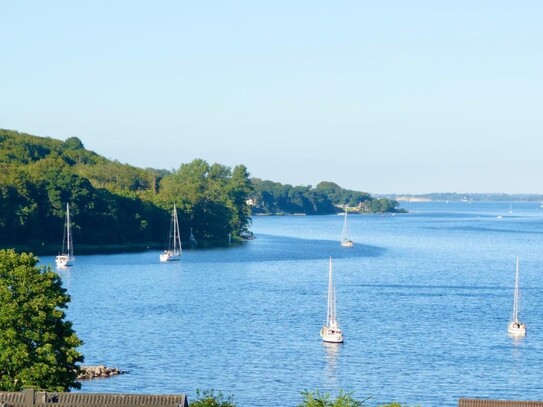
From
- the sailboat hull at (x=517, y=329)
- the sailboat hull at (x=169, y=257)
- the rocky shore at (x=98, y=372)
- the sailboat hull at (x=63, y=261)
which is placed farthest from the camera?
the sailboat hull at (x=169, y=257)

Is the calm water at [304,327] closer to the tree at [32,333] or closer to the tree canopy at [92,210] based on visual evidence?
the tree canopy at [92,210]

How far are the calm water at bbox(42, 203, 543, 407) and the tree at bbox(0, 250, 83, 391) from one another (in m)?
12.7

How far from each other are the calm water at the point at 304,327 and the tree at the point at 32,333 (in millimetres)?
12722

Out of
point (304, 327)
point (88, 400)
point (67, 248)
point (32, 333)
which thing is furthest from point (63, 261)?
point (88, 400)

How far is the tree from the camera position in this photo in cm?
4003

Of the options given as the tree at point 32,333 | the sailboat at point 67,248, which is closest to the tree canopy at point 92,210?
the sailboat at point 67,248

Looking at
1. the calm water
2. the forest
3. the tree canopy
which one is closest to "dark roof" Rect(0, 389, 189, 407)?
the calm water

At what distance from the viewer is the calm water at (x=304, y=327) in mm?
58438

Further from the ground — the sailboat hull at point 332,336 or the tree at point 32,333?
the tree at point 32,333

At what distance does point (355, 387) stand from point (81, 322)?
26928 millimetres

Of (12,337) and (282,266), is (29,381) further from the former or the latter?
(282,266)

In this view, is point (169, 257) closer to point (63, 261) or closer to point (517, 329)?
point (63, 261)

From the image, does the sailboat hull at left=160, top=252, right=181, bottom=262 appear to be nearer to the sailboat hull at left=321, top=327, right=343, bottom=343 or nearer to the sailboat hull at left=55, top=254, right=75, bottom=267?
the sailboat hull at left=55, top=254, right=75, bottom=267

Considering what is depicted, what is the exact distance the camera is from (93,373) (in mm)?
58250
